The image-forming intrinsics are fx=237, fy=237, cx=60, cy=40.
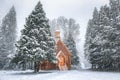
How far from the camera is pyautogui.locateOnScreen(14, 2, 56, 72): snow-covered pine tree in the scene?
3275 centimetres

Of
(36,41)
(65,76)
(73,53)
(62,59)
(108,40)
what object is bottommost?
(65,76)

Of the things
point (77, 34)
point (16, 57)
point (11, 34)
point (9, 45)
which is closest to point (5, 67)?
point (9, 45)

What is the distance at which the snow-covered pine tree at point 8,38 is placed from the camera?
57000mm

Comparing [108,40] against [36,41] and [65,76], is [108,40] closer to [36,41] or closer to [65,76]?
[36,41]

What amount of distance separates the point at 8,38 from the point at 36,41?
34462mm

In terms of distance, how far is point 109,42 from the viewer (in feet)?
134

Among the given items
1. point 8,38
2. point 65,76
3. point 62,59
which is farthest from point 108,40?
point 8,38

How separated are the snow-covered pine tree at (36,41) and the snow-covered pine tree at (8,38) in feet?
75.3

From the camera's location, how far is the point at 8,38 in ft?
218

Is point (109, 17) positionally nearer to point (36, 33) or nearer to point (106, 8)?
point (106, 8)

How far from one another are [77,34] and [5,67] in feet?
106

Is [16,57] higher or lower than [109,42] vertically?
lower

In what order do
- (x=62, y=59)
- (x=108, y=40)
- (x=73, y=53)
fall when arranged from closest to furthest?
(x=108, y=40)
(x=62, y=59)
(x=73, y=53)

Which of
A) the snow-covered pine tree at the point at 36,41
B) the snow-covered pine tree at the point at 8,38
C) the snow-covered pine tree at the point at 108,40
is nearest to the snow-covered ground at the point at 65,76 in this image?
the snow-covered pine tree at the point at 36,41
